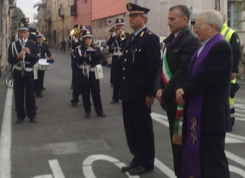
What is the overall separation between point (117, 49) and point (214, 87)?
865 cm

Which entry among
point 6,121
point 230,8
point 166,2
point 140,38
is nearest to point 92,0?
point 166,2

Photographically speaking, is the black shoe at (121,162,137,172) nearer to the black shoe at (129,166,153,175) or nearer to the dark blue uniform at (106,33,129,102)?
the black shoe at (129,166,153,175)

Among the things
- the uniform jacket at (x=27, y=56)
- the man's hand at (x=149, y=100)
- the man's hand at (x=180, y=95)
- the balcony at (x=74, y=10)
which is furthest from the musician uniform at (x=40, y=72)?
the balcony at (x=74, y=10)

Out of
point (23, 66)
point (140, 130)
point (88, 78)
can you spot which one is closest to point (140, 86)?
point (140, 130)

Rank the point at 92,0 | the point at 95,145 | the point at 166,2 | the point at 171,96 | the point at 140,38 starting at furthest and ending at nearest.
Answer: the point at 92,0 < the point at 166,2 < the point at 95,145 < the point at 140,38 < the point at 171,96

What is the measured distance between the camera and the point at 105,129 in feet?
30.7

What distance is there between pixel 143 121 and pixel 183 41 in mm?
1460

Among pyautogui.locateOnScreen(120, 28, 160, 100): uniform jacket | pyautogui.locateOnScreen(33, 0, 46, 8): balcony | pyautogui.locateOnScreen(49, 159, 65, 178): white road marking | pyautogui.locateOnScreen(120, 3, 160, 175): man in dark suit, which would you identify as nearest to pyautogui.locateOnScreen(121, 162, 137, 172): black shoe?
pyautogui.locateOnScreen(120, 3, 160, 175): man in dark suit

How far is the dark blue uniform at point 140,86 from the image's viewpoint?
5992 millimetres

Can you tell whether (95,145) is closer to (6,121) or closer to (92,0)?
(6,121)

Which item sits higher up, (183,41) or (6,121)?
(183,41)

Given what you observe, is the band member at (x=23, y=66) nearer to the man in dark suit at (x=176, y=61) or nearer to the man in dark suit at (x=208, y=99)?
the man in dark suit at (x=176, y=61)

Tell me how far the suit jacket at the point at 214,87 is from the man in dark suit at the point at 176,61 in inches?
16.2

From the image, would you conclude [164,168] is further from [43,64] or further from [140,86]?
[43,64]
